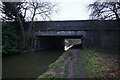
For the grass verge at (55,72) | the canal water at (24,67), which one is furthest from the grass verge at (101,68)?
the canal water at (24,67)

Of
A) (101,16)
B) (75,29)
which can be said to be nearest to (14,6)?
(75,29)

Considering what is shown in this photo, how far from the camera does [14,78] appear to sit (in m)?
9.05

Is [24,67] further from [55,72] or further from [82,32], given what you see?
[82,32]

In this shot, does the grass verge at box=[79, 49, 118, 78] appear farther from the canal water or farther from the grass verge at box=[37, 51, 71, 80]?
the canal water

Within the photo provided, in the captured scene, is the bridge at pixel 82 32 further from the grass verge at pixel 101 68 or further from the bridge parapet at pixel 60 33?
the grass verge at pixel 101 68

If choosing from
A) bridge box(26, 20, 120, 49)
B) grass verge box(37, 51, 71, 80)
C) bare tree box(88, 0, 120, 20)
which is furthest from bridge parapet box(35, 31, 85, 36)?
grass verge box(37, 51, 71, 80)

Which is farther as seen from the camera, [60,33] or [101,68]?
[60,33]

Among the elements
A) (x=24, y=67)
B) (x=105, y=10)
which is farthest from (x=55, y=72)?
(x=105, y=10)

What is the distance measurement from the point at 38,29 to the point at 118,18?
12660mm

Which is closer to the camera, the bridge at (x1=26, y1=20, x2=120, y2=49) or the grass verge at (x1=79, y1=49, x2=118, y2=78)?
the grass verge at (x1=79, y1=49, x2=118, y2=78)

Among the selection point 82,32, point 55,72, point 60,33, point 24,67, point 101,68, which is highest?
point 82,32

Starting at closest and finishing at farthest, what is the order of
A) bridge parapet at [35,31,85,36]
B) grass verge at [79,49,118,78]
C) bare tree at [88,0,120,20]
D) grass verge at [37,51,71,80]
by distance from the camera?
1. grass verge at [79,49,118,78]
2. grass verge at [37,51,71,80]
3. bare tree at [88,0,120,20]
4. bridge parapet at [35,31,85,36]

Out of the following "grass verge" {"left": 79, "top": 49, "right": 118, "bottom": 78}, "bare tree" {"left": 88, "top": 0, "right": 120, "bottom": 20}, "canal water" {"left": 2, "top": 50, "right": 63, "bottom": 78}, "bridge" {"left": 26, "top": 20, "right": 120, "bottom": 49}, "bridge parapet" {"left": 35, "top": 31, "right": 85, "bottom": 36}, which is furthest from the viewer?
"bridge parapet" {"left": 35, "top": 31, "right": 85, "bottom": 36}

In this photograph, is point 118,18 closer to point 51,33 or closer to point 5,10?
point 51,33
